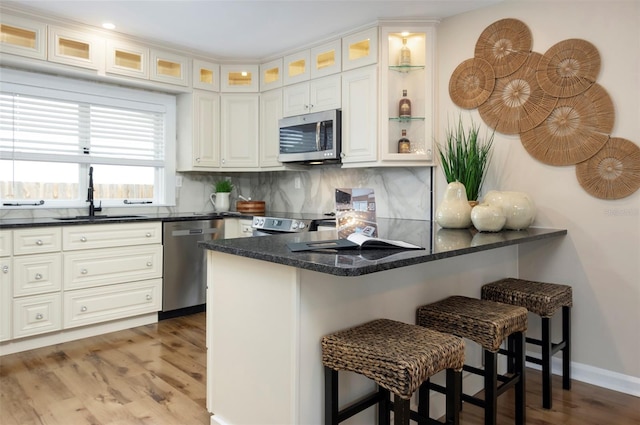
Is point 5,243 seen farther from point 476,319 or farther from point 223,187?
point 476,319

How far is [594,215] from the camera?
2.62 m

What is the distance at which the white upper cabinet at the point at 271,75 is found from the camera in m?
4.28

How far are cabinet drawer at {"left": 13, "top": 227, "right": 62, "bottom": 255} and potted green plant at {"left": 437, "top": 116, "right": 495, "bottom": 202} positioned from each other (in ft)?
9.09

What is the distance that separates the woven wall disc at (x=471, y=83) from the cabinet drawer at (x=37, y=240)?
9.96 feet

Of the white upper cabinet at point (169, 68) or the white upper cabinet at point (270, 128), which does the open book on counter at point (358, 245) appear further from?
the white upper cabinet at point (169, 68)

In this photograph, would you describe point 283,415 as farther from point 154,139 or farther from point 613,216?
point 154,139

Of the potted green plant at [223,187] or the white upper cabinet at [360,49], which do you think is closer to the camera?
the white upper cabinet at [360,49]

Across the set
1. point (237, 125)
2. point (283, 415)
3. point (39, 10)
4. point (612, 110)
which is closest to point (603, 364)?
point (612, 110)

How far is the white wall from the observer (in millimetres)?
2494

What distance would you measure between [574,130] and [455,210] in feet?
2.93

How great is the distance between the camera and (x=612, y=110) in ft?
8.29

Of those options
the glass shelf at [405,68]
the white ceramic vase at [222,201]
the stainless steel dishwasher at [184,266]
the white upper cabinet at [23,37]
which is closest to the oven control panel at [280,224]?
the stainless steel dishwasher at [184,266]

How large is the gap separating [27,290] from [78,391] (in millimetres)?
1032

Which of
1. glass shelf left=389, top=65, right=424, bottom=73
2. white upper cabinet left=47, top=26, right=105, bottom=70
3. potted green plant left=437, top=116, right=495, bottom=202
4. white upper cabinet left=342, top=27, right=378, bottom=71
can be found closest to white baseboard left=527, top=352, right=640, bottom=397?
potted green plant left=437, top=116, right=495, bottom=202
